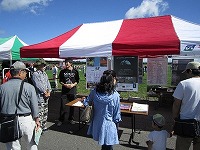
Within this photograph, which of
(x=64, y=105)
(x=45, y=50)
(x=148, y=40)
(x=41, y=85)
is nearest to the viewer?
(x=41, y=85)

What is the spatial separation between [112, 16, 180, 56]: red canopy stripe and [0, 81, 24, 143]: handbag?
3.22m

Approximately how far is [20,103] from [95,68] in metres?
3.97

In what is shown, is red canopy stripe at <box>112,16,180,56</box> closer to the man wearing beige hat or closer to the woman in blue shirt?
the man wearing beige hat

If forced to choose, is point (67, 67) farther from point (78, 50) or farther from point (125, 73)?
point (125, 73)

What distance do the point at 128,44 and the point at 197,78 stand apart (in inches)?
107

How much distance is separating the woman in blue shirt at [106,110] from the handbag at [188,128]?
884mm

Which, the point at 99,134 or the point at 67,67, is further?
the point at 67,67

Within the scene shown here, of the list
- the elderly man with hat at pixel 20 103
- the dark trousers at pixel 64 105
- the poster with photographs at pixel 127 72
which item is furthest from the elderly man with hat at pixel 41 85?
the poster with photographs at pixel 127 72

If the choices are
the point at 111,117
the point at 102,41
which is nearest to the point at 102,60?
the point at 102,41

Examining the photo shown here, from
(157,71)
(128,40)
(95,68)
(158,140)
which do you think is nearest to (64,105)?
(95,68)

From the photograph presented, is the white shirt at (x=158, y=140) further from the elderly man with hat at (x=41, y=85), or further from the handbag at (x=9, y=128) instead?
the elderly man with hat at (x=41, y=85)

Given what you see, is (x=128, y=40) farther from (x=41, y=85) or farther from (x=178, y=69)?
(x=178, y=69)

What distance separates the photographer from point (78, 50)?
5961 millimetres

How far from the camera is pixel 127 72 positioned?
265 inches
